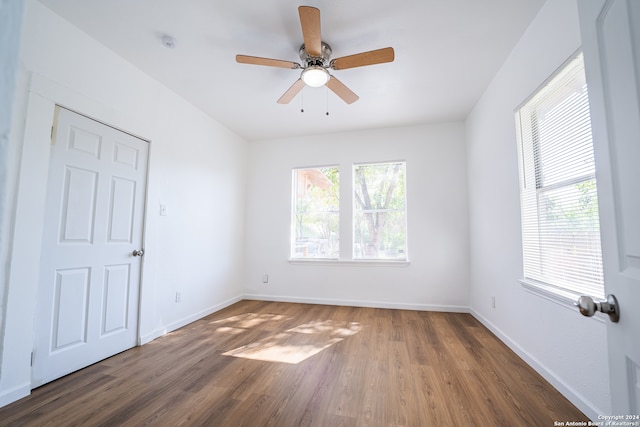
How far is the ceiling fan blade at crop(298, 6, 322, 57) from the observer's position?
1776mm

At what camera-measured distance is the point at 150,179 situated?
290cm

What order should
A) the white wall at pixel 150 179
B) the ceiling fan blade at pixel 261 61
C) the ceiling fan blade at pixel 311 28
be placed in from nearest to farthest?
1. the ceiling fan blade at pixel 311 28
2. the white wall at pixel 150 179
3. the ceiling fan blade at pixel 261 61

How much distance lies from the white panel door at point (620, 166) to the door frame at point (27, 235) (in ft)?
9.81

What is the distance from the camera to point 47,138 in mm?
2033

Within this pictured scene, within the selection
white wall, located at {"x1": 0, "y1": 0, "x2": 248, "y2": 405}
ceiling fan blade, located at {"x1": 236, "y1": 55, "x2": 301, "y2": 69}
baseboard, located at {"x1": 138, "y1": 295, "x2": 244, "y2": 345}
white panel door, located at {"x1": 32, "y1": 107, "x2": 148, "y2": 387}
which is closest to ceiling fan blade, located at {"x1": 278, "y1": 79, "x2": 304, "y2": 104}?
ceiling fan blade, located at {"x1": 236, "y1": 55, "x2": 301, "y2": 69}

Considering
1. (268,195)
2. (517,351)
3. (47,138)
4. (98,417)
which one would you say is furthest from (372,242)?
(47,138)

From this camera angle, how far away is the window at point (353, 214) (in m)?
4.25

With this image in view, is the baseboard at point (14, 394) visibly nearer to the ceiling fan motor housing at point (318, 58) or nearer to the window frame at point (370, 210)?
the ceiling fan motor housing at point (318, 58)

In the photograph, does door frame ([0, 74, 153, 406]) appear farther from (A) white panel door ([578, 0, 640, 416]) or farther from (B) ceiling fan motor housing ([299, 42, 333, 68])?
(A) white panel door ([578, 0, 640, 416])

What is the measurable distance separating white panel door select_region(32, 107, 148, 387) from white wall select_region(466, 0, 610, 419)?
11.7ft

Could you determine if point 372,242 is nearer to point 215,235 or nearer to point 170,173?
point 215,235

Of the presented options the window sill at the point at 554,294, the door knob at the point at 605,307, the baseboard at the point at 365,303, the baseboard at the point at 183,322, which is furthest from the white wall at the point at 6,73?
the baseboard at the point at 365,303

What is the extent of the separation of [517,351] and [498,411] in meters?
1.00

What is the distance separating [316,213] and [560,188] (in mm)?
3135
